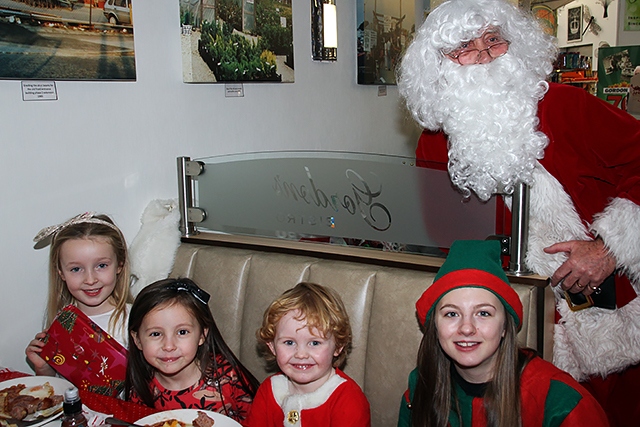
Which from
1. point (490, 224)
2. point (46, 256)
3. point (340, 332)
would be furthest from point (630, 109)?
point (46, 256)

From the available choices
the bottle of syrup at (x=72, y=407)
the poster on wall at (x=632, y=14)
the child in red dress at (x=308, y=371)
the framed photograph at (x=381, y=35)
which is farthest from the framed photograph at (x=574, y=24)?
the bottle of syrup at (x=72, y=407)

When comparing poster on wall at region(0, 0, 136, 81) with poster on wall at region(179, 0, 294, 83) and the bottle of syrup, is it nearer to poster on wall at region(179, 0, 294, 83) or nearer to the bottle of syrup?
poster on wall at region(179, 0, 294, 83)

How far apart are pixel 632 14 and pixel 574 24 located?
57 centimetres

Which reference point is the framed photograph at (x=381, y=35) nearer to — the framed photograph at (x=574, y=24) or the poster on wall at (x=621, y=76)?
the poster on wall at (x=621, y=76)

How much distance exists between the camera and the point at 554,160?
1831 mm

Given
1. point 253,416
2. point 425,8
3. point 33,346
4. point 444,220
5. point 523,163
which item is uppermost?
point 425,8

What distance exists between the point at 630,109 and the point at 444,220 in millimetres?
3138

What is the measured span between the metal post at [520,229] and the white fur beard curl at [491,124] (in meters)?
0.07

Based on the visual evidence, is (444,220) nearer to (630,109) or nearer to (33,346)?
(33,346)

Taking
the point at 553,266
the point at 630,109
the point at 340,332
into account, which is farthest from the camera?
the point at 630,109

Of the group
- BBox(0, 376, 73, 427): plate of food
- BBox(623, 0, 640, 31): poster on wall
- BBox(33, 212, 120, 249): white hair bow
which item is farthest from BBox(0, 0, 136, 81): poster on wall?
BBox(623, 0, 640, 31): poster on wall

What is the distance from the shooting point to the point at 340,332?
5.16 ft

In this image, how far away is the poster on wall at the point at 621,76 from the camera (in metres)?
4.25

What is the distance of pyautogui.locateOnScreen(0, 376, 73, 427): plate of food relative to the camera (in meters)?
1.35
